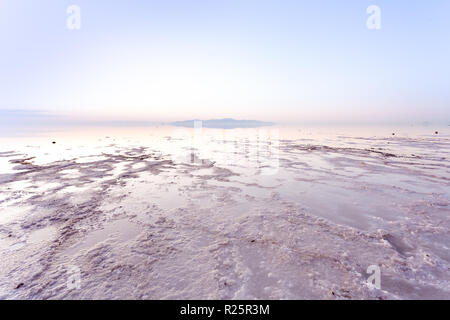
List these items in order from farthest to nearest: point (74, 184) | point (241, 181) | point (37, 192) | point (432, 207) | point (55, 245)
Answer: point (241, 181) → point (74, 184) → point (37, 192) → point (432, 207) → point (55, 245)

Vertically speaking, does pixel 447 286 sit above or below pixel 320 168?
below

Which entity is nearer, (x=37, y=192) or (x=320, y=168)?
(x=37, y=192)

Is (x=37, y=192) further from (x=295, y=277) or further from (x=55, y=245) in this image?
(x=295, y=277)

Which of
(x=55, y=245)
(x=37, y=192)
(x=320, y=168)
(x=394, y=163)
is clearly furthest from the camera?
(x=394, y=163)
